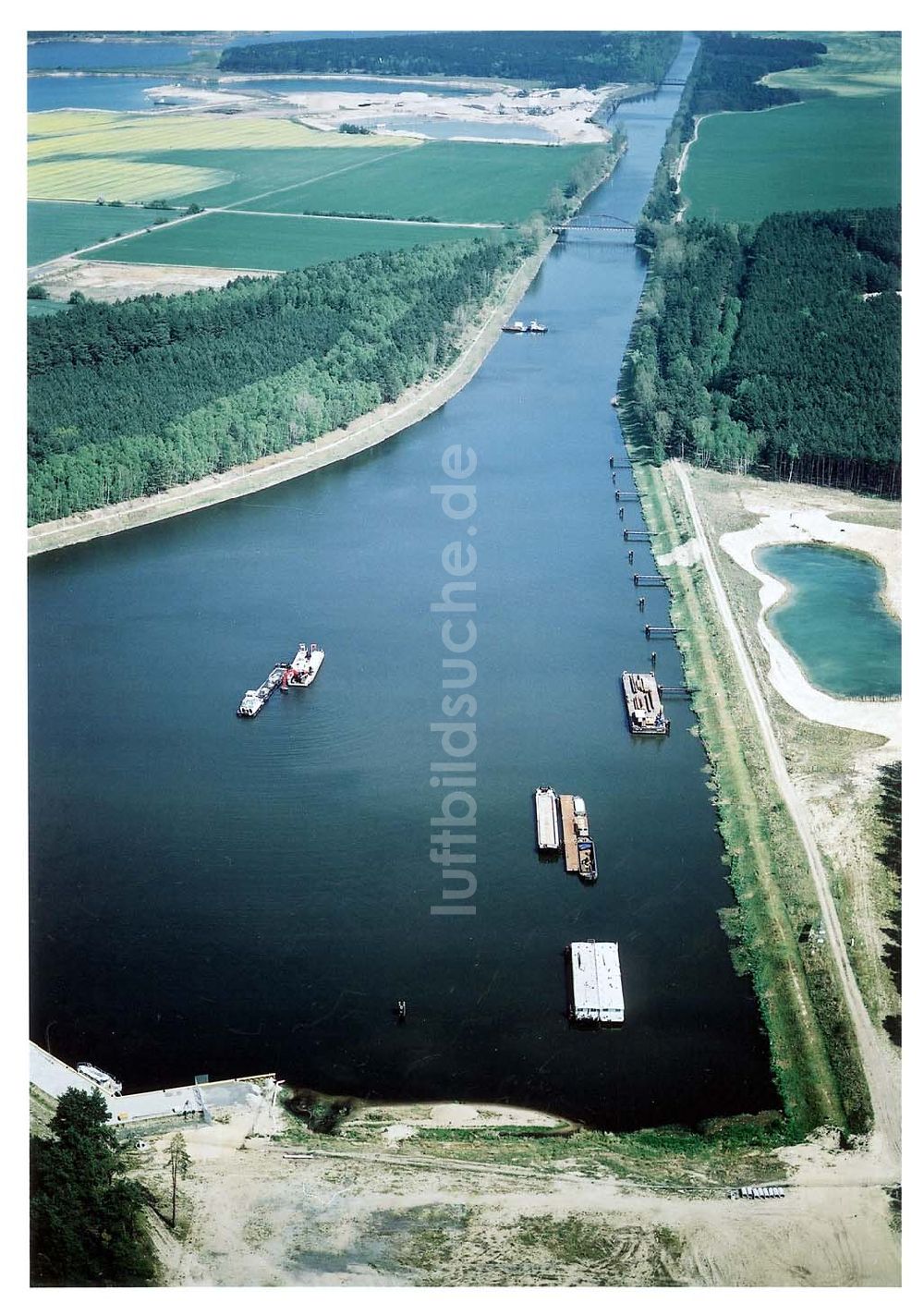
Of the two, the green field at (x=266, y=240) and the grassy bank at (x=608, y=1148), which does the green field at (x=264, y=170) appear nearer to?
the green field at (x=266, y=240)

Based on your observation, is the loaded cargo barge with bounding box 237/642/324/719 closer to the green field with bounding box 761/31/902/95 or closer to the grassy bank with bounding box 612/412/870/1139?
the grassy bank with bounding box 612/412/870/1139

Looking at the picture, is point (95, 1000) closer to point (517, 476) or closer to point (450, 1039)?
point (450, 1039)

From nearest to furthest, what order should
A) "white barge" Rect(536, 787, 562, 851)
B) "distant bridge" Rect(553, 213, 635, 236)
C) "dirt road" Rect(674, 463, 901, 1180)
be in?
"dirt road" Rect(674, 463, 901, 1180) < "white barge" Rect(536, 787, 562, 851) < "distant bridge" Rect(553, 213, 635, 236)

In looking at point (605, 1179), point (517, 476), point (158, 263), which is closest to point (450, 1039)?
point (605, 1179)

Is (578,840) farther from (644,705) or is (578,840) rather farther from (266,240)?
(266,240)

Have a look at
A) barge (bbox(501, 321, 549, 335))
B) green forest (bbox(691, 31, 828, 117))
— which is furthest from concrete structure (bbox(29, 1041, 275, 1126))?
green forest (bbox(691, 31, 828, 117))

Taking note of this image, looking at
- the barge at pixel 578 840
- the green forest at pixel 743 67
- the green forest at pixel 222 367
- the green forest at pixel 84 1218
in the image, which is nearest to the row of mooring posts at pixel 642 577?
the barge at pixel 578 840

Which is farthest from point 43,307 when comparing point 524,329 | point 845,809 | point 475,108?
point 845,809
